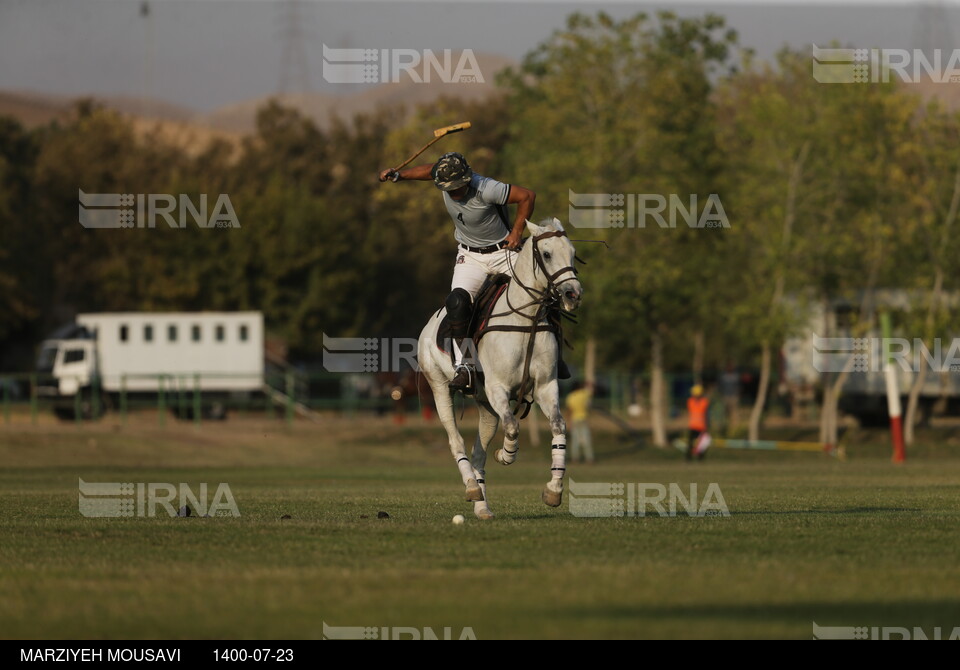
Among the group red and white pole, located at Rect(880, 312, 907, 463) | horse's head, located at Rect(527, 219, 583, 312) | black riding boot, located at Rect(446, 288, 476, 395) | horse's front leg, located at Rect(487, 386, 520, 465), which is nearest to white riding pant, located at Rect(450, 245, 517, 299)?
black riding boot, located at Rect(446, 288, 476, 395)

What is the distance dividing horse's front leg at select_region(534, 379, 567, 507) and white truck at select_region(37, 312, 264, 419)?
158ft

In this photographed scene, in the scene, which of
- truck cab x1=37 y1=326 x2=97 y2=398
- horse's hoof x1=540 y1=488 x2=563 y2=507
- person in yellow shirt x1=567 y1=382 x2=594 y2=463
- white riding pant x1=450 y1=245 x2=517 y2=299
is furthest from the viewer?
truck cab x1=37 y1=326 x2=97 y2=398

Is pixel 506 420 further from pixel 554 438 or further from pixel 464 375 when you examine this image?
pixel 464 375

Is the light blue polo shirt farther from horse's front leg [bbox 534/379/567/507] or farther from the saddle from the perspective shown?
horse's front leg [bbox 534/379/567/507]

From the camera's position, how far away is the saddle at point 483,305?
1667 centimetres

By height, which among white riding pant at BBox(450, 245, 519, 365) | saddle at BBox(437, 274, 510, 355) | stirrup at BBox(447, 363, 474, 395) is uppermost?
white riding pant at BBox(450, 245, 519, 365)

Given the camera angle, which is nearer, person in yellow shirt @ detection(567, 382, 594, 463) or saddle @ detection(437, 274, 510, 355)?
saddle @ detection(437, 274, 510, 355)

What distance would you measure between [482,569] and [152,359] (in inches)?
2349

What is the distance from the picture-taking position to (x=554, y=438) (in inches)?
626

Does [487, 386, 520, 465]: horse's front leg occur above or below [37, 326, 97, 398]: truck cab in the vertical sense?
above

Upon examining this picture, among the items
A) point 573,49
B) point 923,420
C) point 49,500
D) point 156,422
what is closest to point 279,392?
point 156,422

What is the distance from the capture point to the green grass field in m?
9.72

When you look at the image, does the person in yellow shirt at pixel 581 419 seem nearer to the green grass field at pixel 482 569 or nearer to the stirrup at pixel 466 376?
the green grass field at pixel 482 569
